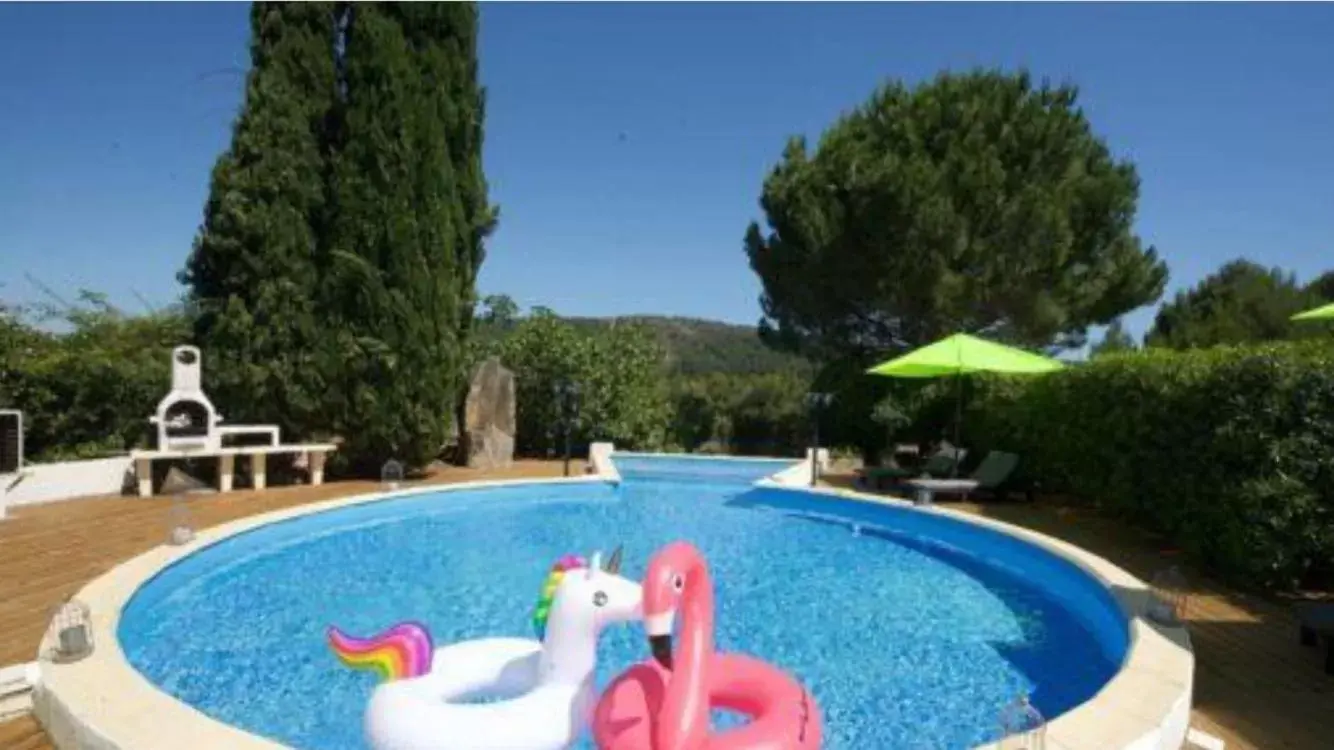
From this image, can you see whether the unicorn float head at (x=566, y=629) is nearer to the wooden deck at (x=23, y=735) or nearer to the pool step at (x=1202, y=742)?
the wooden deck at (x=23, y=735)

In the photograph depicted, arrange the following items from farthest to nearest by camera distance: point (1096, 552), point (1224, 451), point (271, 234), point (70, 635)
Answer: point (271, 234)
point (1096, 552)
point (1224, 451)
point (70, 635)

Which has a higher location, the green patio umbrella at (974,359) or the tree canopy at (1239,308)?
the tree canopy at (1239,308)

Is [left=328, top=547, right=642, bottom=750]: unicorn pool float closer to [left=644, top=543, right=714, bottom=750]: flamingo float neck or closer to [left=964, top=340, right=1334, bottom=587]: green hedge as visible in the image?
[left=644, top=543, right=714, bottom=750]: flamingo float neck

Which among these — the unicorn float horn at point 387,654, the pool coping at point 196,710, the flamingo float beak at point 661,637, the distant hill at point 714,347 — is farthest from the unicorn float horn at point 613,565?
the distant hill at point 714,347

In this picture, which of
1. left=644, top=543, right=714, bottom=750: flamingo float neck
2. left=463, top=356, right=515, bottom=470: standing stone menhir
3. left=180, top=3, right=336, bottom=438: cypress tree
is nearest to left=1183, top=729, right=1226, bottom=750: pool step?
left=644, top=543, right=714, bottom=750: flamingo float neck

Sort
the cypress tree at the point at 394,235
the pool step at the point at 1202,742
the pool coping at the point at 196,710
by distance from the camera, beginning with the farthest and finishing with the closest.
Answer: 1. the cypress tree at the point at 394,235
2. the pool step at the point at 1202,742
3. the pool coping at the point at 196,710

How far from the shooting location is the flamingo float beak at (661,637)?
149 inches

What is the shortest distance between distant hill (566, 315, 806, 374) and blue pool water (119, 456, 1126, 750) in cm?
6647

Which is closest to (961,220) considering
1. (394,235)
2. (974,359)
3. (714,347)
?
(974,359)

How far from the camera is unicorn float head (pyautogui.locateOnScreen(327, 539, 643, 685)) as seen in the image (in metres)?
4.34

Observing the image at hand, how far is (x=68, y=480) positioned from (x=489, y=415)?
7.75 metres

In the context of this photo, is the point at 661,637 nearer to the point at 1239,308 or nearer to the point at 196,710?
the point at 196,710

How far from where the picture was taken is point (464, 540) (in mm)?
11703

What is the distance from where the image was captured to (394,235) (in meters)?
15.1
